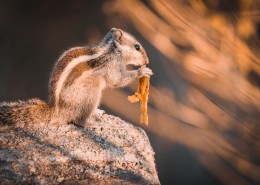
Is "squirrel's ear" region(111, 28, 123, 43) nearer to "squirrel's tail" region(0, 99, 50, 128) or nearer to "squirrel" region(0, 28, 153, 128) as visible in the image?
"squirrel" region(0, 28, 153, 128)

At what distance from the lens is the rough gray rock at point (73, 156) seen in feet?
6.44

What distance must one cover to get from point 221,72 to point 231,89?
17 centimetres

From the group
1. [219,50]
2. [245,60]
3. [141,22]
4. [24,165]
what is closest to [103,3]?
[141,22]

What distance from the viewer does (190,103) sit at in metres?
3.60

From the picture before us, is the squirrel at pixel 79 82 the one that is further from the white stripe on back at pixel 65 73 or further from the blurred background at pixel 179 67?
the blurred background at pixel 179 67

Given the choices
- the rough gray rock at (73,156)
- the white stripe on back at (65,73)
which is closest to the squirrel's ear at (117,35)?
the white stripe on back at (65,73)

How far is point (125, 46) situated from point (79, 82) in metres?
0.34

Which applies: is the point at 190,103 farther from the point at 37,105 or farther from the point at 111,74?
the point at 37,105

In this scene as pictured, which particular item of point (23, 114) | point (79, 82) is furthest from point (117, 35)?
point (23, 114)

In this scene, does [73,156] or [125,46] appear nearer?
[73,156]

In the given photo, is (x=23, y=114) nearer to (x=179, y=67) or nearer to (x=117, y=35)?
(x=117, y=35)

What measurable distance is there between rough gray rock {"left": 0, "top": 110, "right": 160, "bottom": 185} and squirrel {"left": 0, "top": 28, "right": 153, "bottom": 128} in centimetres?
6

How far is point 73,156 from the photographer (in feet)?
6.94

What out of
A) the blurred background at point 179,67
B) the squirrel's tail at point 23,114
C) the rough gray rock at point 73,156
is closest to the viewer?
the rough gray rock at point 73,156
